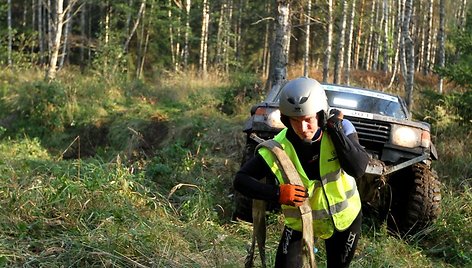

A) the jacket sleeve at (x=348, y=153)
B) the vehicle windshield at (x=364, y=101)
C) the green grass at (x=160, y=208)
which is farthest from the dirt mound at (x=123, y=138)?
the jacket sleeve at (x=348, y=153)

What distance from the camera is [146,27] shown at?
88.8 ft

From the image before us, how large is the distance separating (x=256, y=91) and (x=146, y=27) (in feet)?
53.3

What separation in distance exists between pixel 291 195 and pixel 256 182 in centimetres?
22

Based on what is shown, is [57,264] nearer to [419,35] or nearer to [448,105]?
[448,105]

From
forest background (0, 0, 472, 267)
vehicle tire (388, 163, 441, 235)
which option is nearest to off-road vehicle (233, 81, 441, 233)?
vehicle tire (388, 163, 441, 235)

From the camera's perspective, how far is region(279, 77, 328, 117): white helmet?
288 cm

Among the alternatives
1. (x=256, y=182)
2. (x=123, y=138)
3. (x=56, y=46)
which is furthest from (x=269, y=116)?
(x=56, y=46)

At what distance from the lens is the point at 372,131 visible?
5383mm

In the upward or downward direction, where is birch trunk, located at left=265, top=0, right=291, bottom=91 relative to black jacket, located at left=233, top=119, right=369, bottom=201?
upward

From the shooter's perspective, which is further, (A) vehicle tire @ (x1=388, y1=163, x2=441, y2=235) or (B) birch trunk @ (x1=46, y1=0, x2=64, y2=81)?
(B) birch trunk @ (x1=46, y1=0, x2=64, y2=81)

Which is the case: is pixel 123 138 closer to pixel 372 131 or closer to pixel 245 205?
pixel 245 205

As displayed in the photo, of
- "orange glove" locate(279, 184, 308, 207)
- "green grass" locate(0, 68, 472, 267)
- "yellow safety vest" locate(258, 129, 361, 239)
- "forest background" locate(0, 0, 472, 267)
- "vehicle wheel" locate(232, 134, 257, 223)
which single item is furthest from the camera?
"vehicle wheel" locate(232, 134, 257, 223)

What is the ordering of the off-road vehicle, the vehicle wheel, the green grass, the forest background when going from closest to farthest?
the green grass < the forest background < the off-road vehicle < the vehicle wheel

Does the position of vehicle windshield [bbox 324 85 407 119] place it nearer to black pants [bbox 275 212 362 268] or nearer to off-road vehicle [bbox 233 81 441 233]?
off-road vehicle [bbox 233 81 441 233]
